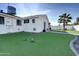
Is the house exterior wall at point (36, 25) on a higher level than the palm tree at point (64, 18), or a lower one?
lower

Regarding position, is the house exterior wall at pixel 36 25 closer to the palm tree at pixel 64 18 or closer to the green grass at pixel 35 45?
the green grass at pixel 35 45

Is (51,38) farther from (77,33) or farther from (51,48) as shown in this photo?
(77,33)

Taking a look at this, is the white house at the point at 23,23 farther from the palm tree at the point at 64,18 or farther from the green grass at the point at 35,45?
the palm tree at the point at 64,18

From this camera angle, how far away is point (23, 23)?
10.5 feet

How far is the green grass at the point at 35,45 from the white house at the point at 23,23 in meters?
0.10

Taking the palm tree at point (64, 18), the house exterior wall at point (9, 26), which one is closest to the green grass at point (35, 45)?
the house exterior wall at point (9, 26)

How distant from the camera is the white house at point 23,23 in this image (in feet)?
10.2

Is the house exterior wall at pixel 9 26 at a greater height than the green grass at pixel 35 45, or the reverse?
the house exterior wall at pixel 9 26

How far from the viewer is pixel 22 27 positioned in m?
3.20

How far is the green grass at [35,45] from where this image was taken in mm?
3008

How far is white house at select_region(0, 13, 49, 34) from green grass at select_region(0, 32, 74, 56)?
10 centimetres

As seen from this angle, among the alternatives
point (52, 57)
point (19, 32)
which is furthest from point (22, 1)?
point (52, 57)

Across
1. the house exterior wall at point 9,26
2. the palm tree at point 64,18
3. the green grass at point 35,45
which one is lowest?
the green grass at point 35,45

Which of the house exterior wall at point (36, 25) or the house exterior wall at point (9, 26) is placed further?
the house exterior wall at point (36, 25)
